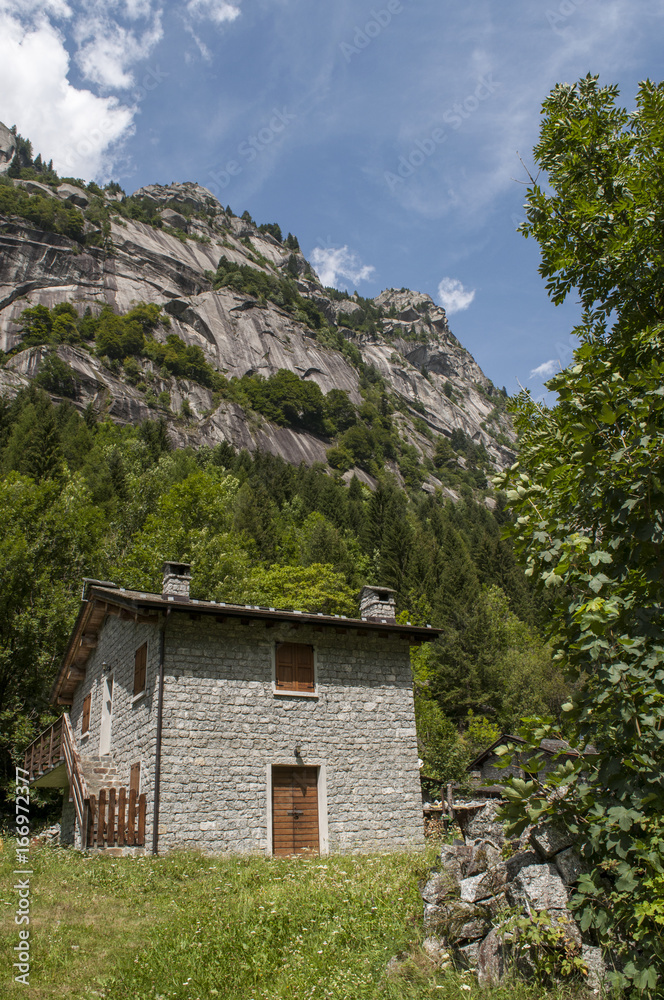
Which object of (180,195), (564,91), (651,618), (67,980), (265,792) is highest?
(180,195)

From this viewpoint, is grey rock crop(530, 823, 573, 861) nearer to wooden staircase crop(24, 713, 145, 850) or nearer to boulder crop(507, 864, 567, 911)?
boulder crop(507, 864, 567, 911)

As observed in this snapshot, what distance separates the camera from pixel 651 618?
17.5ft

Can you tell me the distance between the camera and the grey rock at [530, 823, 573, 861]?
6.20 metres

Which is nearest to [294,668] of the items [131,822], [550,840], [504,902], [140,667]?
[140,667]

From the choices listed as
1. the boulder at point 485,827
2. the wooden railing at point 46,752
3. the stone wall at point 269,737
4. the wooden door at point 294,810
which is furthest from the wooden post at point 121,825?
the boulder at point 485,827

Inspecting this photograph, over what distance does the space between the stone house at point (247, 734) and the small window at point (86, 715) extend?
1.77 meters

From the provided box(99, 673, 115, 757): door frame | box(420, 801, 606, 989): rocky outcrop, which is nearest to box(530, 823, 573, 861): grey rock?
box(420, 801, 606, 989): rocky outcrop

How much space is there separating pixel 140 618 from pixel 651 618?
1200 cm

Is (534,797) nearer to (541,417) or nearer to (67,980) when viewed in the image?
(541,417)

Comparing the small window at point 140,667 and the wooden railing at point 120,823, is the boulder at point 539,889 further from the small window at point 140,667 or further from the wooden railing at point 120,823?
the small window at point 140,667

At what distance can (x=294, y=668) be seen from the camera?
52.3 feet

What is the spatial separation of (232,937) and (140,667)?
908 centimetres

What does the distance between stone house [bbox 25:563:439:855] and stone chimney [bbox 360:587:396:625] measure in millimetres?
408

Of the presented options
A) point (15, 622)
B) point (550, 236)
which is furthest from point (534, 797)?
point (15, 622)
